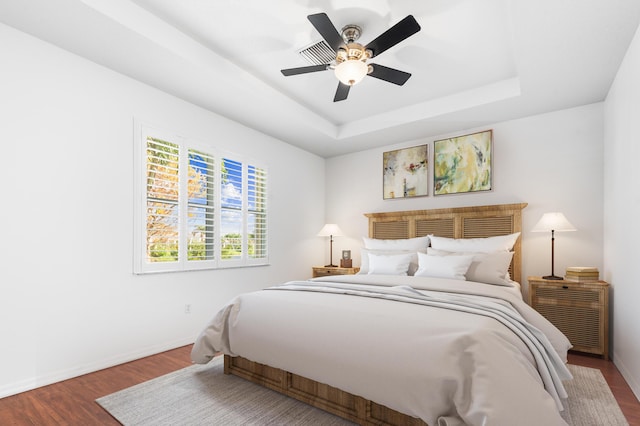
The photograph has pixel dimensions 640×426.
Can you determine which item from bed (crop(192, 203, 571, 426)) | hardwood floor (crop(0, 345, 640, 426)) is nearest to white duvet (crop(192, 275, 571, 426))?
bed (crop(192, 203, 571, 426))

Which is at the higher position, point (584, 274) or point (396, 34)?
point (396, 34)

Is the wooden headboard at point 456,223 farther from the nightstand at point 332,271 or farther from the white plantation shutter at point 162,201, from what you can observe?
the white plantation shutter at point 162,201

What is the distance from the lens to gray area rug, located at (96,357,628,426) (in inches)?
78.5

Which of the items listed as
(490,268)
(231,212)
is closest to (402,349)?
(490,268)

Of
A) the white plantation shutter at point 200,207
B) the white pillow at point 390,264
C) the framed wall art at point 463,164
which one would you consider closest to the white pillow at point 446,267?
the white pillow at point 390,264

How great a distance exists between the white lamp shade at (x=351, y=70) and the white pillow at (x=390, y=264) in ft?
6.58

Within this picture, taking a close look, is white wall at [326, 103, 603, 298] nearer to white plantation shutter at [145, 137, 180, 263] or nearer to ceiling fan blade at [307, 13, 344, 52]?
ceiling fan blade at [307, 13, 344, 52]

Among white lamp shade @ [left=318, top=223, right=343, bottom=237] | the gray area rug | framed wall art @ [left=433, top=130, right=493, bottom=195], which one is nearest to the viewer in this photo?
the gray area rug

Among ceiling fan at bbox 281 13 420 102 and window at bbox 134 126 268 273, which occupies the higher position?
ceiling fan at bbox 281 13 420 102

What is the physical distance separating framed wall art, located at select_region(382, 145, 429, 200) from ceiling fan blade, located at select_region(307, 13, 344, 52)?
102 inches

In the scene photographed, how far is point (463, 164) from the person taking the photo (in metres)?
4.34

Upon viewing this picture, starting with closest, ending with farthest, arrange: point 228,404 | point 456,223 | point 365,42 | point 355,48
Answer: point 228,404
point 355,48
point 365,42
point 456,223

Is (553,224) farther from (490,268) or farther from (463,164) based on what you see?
(463,164)

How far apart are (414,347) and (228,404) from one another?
1.34 m
